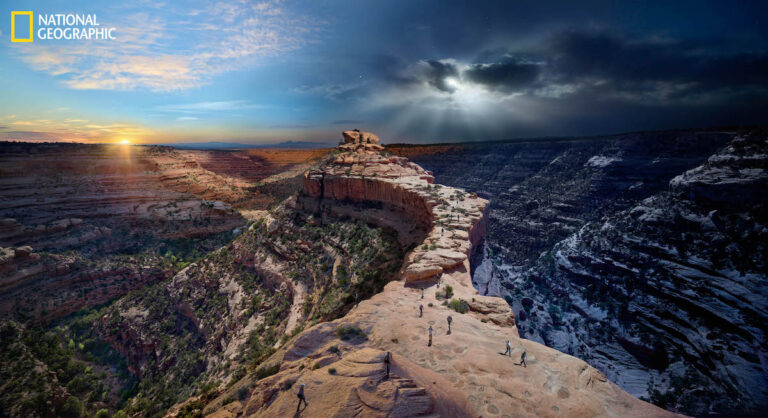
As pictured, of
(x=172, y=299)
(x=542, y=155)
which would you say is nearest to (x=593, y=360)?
(x=172, y=299)

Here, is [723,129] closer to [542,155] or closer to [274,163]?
[542,155]

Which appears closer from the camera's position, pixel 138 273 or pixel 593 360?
pixel 593 360

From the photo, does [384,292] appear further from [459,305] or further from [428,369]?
[428,369]

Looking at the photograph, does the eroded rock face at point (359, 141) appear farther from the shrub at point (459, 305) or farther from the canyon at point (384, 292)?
the shrub at point (459, 305)

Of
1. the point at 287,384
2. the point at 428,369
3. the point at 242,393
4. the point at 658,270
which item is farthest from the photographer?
the point at 658,270

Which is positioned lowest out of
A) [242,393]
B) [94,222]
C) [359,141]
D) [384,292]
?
[94,222]

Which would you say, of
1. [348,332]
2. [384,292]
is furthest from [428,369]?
[384,292]
